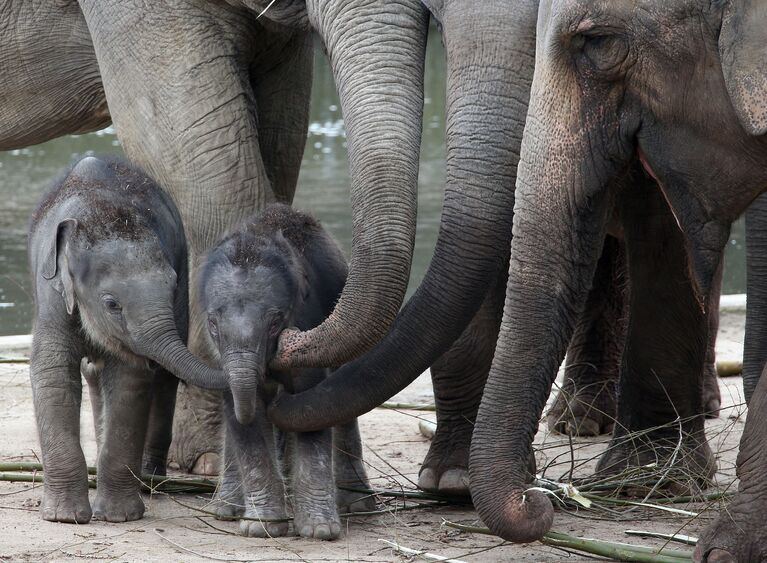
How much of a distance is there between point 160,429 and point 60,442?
700 mm

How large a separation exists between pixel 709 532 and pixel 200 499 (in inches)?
70.3

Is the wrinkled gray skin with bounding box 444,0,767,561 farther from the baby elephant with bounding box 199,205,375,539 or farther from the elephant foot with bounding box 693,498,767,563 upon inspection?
the baby elephant with bounding box 199,205,375,539

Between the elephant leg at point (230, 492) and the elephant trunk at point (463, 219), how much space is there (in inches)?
14.0

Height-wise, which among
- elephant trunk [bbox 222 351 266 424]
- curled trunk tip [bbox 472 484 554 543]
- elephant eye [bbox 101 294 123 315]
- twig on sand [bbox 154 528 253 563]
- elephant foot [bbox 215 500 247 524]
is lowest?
twig on sand [bbox 154 528 253 563]

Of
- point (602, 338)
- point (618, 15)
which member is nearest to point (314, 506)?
point (618, 15)

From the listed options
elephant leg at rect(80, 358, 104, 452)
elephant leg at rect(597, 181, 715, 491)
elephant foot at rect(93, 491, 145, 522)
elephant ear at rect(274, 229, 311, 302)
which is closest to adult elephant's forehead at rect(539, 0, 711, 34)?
elephant ear at rect(274, 229, 311, 302)

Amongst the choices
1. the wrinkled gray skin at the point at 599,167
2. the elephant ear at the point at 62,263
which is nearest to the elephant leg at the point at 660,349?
the wrinkled gray skin at the point at 599,167

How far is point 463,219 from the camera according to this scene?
4477mm

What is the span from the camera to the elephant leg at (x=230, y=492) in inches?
193

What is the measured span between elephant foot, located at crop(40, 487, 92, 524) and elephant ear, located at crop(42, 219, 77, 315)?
53cm

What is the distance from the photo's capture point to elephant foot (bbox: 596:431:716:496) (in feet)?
16.7

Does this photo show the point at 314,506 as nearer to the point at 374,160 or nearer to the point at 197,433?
the point at 374,160

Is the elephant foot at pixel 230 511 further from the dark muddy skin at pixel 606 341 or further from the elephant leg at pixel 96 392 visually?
the dark muddy skin at pixel 606 341

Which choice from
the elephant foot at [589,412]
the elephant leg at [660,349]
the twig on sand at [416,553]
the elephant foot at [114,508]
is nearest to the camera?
the twig on sand at [416,553]
